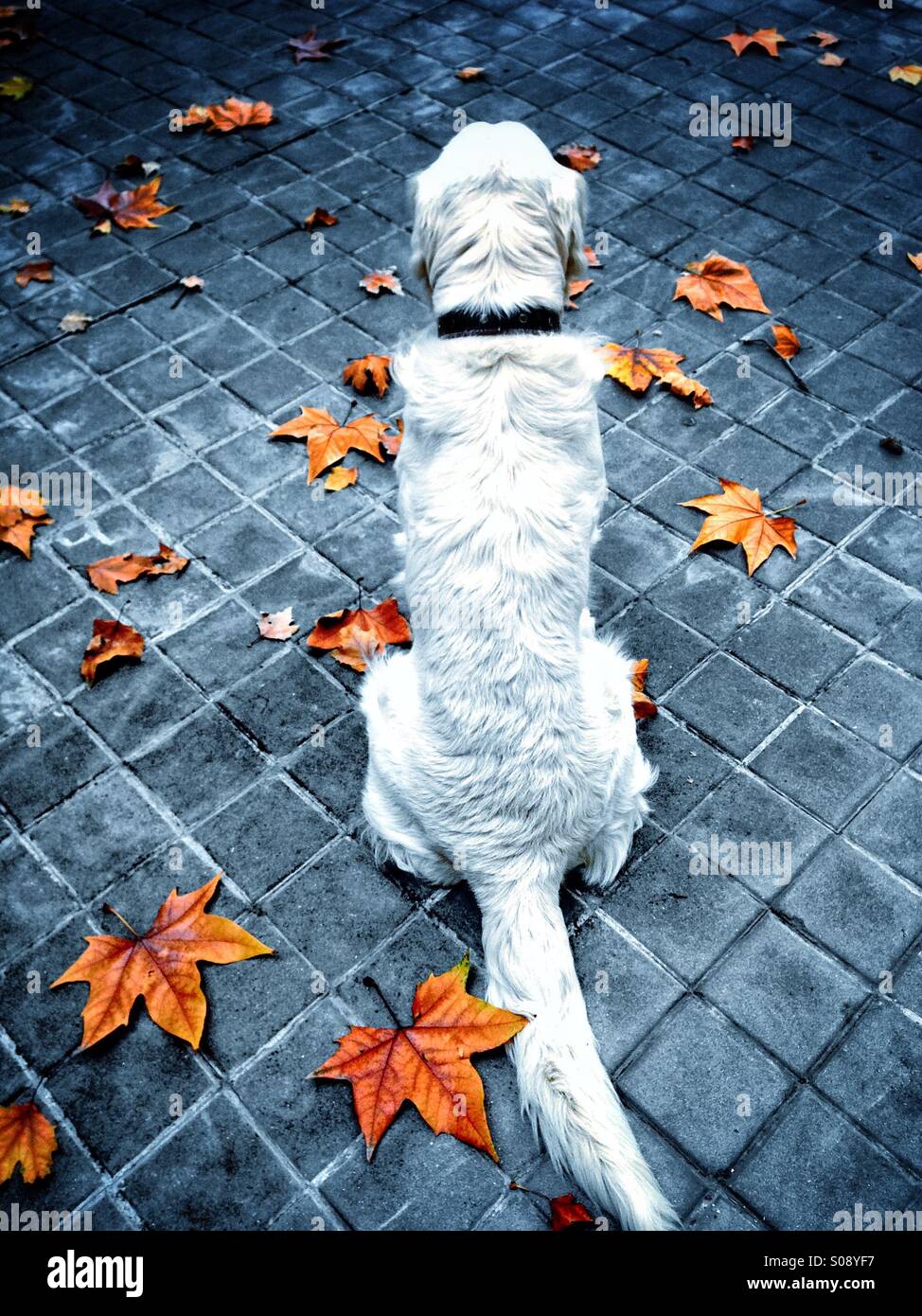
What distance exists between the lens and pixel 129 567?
3.96 m

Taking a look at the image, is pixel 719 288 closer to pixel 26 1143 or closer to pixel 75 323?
pixel 75 323

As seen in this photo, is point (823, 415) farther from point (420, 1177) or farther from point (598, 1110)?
point (420, 1177)

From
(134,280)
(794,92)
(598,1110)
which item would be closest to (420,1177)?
(598,1110)

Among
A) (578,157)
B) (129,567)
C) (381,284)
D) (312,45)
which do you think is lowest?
(129,567)

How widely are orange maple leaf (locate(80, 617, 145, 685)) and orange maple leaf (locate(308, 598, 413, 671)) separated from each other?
704 mm

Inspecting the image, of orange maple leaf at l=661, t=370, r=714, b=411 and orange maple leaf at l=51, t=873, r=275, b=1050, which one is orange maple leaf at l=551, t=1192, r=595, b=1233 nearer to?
orange maple leaf at l=51, t=873, r=275, b=1050

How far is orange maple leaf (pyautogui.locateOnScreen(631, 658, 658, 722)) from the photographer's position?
3475 millimetres

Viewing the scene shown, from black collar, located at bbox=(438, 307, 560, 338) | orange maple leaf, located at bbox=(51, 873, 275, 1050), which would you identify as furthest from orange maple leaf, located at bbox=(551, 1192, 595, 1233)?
black collar, located at bbox=(438, 307, 560, 338)

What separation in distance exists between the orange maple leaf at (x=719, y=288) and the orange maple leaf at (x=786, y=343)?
225 millimetres

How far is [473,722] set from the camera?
261 centimetres

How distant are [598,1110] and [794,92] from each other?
647 cm

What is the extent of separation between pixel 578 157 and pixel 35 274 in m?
3.29

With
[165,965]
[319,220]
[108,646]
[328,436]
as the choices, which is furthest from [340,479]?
[165,965]

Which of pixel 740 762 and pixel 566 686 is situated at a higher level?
pixel 566 686
